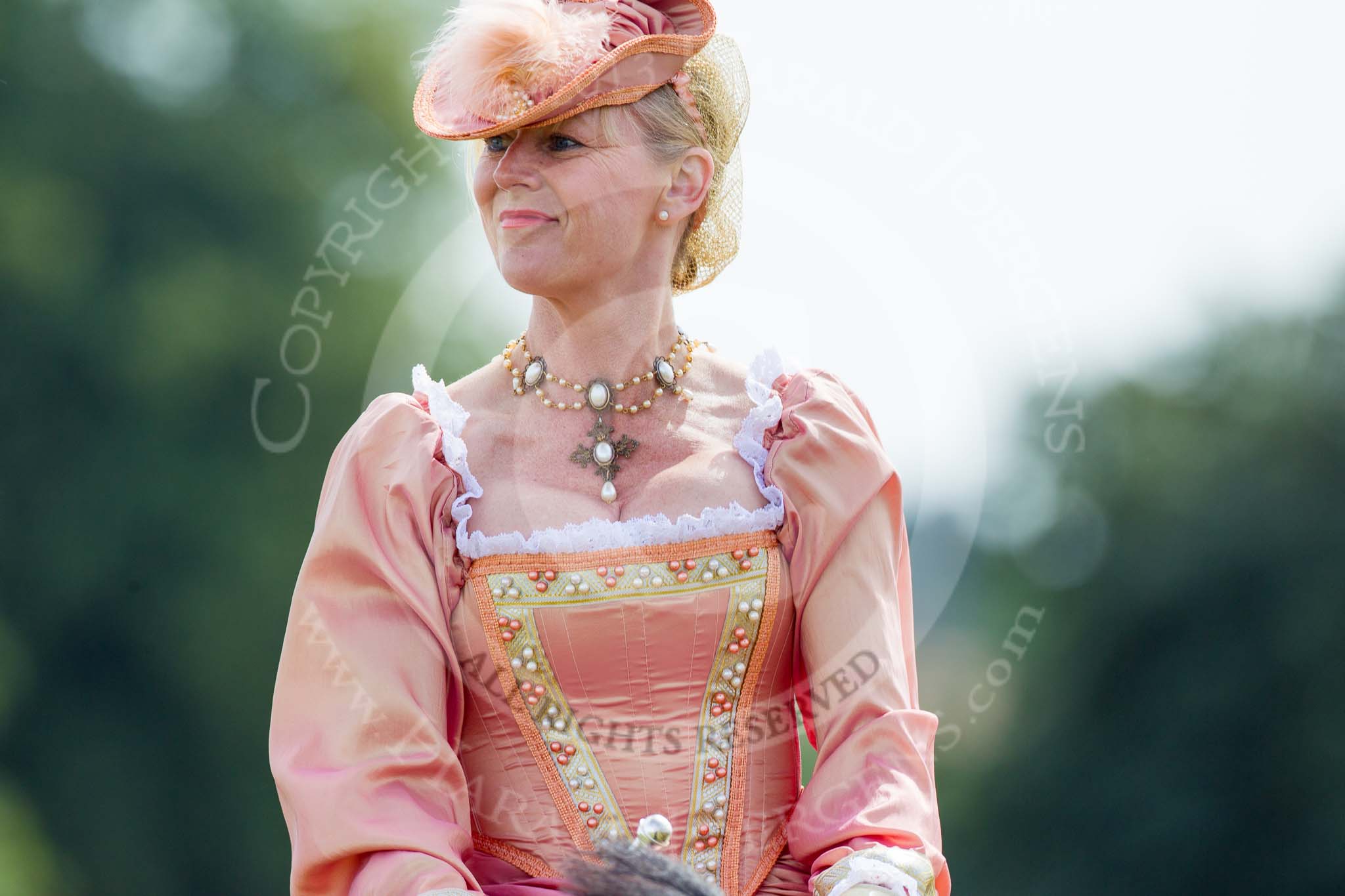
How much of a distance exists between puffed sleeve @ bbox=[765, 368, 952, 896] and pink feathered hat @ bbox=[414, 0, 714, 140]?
58cm

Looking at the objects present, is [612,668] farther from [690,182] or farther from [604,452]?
[690,182]

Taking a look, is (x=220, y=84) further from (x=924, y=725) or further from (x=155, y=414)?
(x=924, y=725)

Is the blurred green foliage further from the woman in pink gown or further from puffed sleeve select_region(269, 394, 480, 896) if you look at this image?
puffed sleeve select_region(269, 394, 480, 896)

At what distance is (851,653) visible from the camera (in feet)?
8.48

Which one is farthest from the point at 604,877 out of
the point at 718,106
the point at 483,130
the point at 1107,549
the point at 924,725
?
the point at 1107,549

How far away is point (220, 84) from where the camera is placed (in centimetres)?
843

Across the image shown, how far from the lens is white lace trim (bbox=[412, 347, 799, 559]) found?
8.54 ft

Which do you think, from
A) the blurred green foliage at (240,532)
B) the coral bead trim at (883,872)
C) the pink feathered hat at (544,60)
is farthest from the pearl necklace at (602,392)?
the blurred green foliage at (240,532)

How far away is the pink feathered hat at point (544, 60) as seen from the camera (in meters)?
2.58

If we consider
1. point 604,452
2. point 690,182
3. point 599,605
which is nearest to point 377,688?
point 599,605

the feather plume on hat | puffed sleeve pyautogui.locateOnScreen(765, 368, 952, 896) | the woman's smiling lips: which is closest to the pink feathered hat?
the feather plume on hat

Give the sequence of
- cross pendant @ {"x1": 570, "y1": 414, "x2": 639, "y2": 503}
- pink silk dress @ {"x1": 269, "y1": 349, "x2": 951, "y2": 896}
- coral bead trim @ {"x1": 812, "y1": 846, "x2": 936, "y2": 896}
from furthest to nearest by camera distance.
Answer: cross pendant @ {"x1": 570, "y1": 414, "x2": 639, "y2": 503} → pink silk dress @ {"x1": 269, "y1": 349, "x2": 951, "y2": 896} → coral bead trim @ {"x1": 812, "y1": 846, "x2": 936, "y2": 896}

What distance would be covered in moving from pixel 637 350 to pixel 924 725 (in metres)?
0.78

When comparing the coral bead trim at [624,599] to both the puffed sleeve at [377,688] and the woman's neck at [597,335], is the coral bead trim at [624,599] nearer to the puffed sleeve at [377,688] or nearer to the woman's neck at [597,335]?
the puffed sleeve at [377,688]
